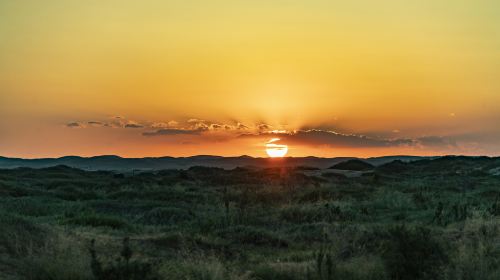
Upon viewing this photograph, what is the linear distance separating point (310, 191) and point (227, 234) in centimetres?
1516

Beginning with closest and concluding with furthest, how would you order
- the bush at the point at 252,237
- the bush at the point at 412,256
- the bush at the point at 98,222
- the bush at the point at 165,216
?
the bush at the point at 412,256 < the bush at the point at 252,237 < the bush at the point at 98,222 < the bush at the point at 165,216

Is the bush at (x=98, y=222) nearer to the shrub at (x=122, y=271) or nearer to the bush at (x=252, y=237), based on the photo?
the bush at (x=252, y=237)

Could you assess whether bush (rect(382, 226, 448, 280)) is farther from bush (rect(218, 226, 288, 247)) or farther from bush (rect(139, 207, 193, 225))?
bush (rect(139, 207, 193, 225))

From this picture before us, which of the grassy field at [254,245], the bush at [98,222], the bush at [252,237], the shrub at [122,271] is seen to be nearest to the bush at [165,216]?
the grassy field at [254,245]

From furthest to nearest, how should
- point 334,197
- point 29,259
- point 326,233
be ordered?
point 334,197, point 326,233, point 29,259

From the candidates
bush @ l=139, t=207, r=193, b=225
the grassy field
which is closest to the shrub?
the grassy field

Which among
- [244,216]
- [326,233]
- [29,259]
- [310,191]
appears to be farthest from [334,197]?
[29,259]

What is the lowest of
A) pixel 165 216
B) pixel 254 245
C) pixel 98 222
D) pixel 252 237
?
pixel 254 245

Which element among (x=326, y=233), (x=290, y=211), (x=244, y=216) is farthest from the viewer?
(x=290, y=211)

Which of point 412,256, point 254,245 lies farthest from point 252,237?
point 412,256

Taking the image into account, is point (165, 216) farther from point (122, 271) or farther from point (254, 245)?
point (122, 271)

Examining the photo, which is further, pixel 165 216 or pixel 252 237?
pixel 165 216

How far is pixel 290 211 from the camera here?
2180cm

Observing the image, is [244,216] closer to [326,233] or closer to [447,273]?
[326,233]
